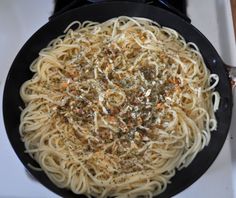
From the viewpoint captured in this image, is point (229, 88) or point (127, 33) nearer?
point (229, 88)

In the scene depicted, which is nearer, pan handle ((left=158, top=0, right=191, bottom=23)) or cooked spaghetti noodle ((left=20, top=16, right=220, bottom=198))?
cooked spaghetti noodle ((left=20, top=16, right=220, bottom=198))

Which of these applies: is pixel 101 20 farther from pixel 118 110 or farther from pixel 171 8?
pixel 118 110

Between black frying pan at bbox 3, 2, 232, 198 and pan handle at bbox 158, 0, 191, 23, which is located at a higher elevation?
pan handle at bbox 158, 0, 191, 23

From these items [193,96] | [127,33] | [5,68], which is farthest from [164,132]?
[5,68]

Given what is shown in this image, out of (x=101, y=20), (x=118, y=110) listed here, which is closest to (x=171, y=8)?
(x=101, y=20)

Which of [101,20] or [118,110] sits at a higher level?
[101,20]

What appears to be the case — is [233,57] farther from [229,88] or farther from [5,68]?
[5,68]
